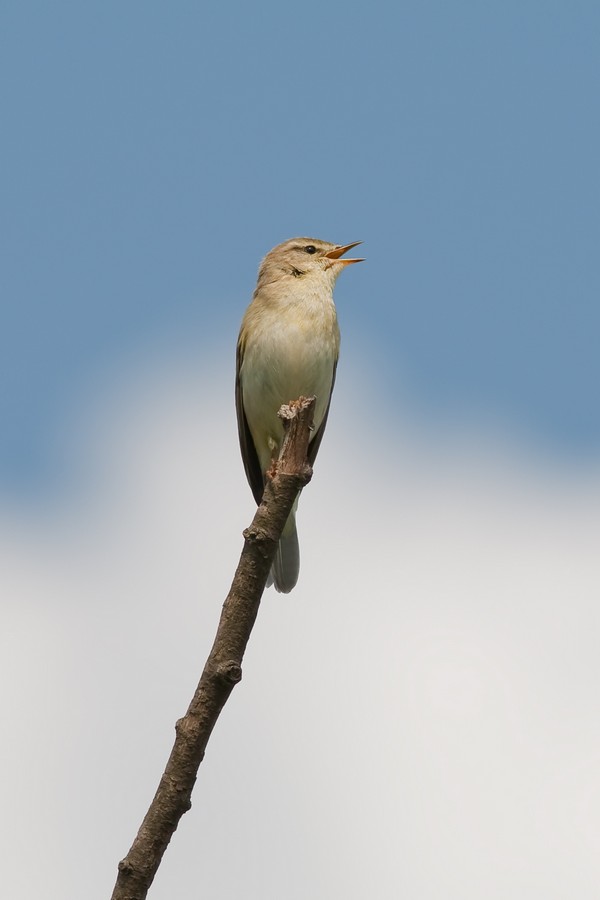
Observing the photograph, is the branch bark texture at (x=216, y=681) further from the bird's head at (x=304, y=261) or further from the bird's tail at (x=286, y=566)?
the bird's head at (x=304, y=261)

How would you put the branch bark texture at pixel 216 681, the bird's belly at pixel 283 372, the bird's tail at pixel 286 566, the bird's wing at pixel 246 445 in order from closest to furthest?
the branch bark texture at pixel 216 681 < the bird's belly at pixel 283 372 < the bird's tail at pixel 286 566 < the bird's wing at pixel 246 445

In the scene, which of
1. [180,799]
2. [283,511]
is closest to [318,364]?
[283,511]

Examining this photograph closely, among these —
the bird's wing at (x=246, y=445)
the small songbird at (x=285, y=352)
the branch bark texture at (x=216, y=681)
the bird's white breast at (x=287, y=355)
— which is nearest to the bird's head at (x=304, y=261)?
the small songbird at (x=285, y=352)

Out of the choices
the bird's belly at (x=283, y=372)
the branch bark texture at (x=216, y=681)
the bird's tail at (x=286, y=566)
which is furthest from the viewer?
the bird's tail at (x=286, y=566)

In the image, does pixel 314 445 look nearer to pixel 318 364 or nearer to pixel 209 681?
pixel 318 364

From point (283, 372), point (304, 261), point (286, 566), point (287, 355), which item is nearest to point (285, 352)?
point (287, 355)

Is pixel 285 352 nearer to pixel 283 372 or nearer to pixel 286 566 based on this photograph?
pixel 283 372

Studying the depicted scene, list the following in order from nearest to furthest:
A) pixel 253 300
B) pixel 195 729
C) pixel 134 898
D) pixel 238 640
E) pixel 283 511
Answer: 1. pixel 134 898
2. pixel 195 729
3. pixel 238 640
4. pixel 283 511
5. pixel 253 300

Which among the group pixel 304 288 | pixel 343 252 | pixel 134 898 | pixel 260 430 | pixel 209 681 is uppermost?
pixel 343 252
